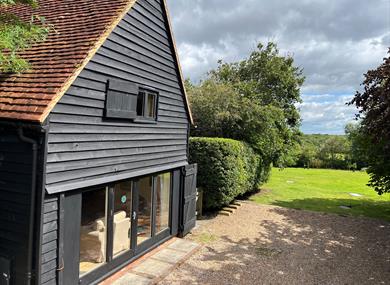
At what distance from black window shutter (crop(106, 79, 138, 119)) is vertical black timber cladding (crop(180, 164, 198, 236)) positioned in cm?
412

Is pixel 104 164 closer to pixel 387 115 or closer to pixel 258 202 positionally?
pixel 387 115

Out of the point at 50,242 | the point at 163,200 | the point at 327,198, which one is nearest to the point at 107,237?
the point at 50,242

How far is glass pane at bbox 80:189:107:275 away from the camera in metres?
7.60

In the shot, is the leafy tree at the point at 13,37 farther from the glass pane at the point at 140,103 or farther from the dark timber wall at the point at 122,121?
the glass pane at the point at 140,103

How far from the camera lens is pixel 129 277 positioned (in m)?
8.55

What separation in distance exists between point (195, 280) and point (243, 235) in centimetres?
441

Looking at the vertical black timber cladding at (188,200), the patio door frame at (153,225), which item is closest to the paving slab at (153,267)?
the patio door frame at (153,225)

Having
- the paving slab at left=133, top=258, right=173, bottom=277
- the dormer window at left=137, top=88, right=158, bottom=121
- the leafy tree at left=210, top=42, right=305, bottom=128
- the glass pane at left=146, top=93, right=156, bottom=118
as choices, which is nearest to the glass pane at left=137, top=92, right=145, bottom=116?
the dormer window at left=137, top=88, right=158, bottom=121

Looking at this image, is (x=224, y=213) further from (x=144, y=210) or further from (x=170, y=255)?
(x=144, y=210)

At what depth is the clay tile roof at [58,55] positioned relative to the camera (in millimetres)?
6359

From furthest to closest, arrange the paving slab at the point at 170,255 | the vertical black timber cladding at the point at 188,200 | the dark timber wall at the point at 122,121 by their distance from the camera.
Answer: the vertical black timber cladding at the point at 188,200 < the paving slab at the point at 170,255 < the dark timber wall at the point at 122,121

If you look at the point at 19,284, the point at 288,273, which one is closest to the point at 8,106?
the point at 19,284

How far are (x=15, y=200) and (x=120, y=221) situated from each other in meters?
3.11

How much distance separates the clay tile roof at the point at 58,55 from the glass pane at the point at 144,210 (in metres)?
4.08
